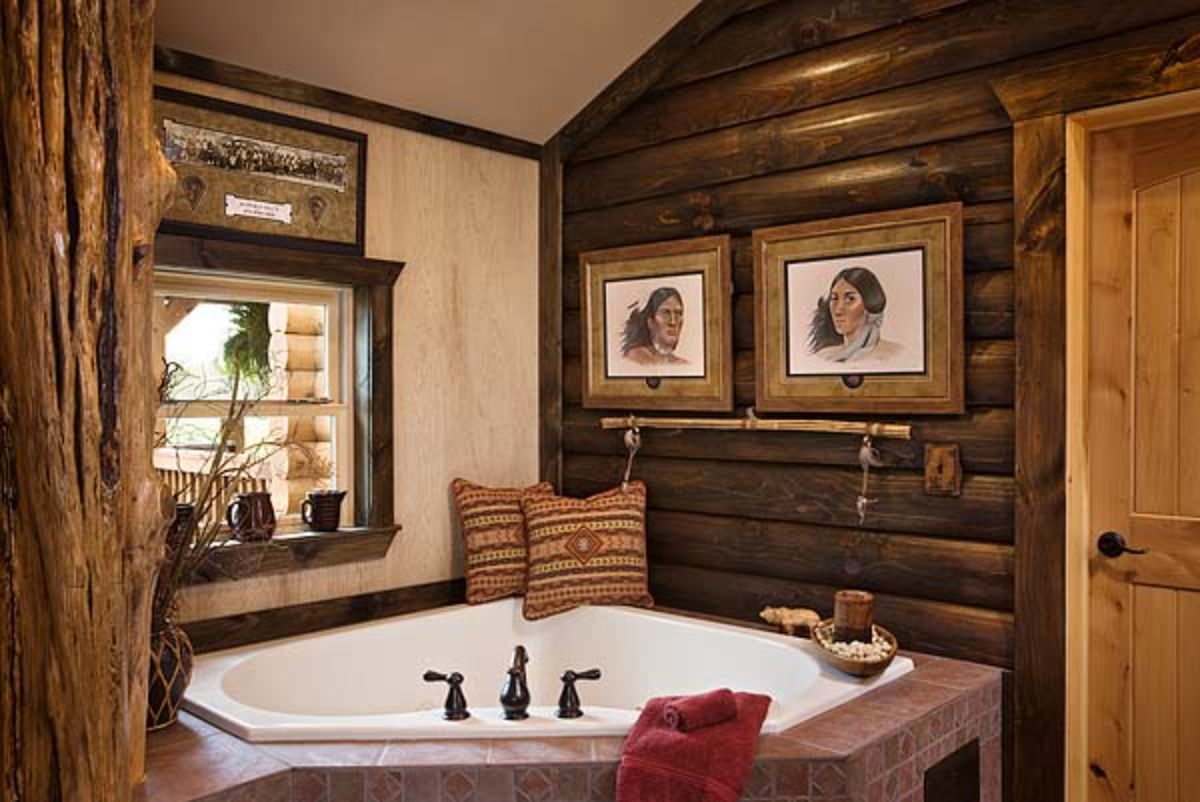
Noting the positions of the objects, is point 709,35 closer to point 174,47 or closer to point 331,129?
point 331,129

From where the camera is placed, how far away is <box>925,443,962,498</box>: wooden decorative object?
8.92 feet

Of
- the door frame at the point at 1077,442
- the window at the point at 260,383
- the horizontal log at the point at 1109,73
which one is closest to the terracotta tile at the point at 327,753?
the window at the point at 260,383

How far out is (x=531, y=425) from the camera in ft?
12.4

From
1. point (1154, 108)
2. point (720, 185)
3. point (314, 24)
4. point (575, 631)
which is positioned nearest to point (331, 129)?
point (314, 24)

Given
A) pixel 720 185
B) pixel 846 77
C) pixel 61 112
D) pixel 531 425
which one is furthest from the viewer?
pixel 531 425

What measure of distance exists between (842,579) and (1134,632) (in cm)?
78

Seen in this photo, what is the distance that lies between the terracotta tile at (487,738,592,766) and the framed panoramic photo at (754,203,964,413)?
1.35 m

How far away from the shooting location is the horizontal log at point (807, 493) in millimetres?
2691

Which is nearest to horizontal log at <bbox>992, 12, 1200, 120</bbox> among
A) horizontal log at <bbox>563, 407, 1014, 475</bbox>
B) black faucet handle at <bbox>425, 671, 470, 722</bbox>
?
horizontal log at <bbox>563, 407, 1014, 475</bbox>

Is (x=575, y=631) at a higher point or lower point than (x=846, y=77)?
lower

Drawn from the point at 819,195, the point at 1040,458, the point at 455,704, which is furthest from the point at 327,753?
the point at 819,195

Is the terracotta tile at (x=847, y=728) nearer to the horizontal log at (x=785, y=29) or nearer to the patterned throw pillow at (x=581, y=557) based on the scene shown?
the patterned throw pillow at (x=581, y=557)

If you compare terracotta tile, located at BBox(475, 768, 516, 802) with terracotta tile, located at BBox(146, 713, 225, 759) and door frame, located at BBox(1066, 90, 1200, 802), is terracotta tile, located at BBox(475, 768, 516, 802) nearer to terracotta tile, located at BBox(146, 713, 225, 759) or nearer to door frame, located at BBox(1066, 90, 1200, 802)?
terracotta tile, located at BBox(146, 713, 225, 759)

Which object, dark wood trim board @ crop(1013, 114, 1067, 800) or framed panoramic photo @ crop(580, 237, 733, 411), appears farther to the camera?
framed panoramic photo @ crop(580, 237, 733, 411)
